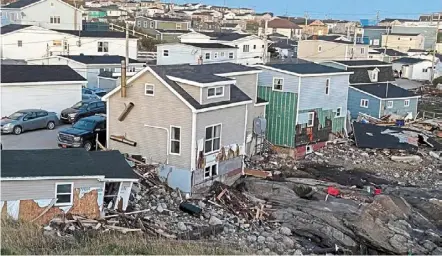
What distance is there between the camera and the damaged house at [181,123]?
2325 cm

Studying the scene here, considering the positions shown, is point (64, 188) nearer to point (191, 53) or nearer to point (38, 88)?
point (38, 88)

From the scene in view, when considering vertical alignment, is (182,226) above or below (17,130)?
below

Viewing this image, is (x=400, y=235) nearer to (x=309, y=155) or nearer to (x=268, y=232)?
(x=268, y=232)

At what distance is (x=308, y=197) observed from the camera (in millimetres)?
24141

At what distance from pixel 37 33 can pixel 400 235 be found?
42640mm

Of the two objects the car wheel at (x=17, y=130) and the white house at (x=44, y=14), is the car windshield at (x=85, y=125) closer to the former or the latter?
the car wheel at (x=17, y=130)

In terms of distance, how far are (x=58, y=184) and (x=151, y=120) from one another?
7.13 m

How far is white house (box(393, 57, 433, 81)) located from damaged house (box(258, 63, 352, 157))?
158ft

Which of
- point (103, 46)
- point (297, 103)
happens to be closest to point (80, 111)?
point (297, 103)

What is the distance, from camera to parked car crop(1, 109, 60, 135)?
28.7 m

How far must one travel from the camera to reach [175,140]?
2353 cm

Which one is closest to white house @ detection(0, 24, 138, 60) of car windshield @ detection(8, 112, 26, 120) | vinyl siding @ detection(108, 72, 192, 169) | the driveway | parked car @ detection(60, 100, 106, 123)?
parked car @ detection(60, 100, 106, 123)

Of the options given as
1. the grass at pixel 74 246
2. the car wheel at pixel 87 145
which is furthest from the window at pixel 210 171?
the grass at pixel 74 246

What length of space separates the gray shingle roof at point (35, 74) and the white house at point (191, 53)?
18.6 metres
